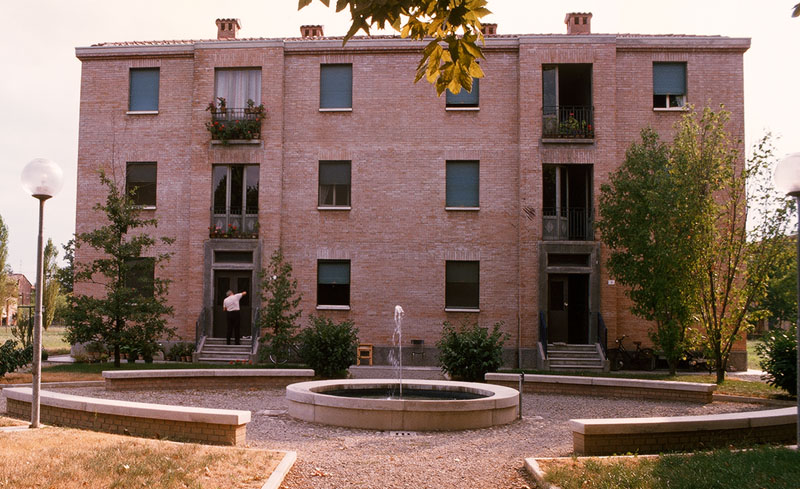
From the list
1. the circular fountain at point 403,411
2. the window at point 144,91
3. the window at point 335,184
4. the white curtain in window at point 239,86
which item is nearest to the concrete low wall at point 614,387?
the circular fountain at point 403,411

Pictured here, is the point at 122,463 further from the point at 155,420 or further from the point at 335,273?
the point at 335,273

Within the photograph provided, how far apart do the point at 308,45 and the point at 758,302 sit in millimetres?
15479

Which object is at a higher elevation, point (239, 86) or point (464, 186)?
point (239, 86)

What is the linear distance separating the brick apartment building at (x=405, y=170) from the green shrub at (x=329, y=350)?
5.57m

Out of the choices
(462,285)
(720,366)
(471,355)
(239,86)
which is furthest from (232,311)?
(720,366)

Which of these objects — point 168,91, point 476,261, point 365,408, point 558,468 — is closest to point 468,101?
point 476,261

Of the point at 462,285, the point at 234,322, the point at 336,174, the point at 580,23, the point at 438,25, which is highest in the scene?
the point at 580,23

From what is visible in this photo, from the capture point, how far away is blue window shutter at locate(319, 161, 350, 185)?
76.2 ft

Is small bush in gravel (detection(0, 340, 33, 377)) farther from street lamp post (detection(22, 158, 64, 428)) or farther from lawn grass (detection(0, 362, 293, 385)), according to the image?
street lamp post (detection(22, 158, 64, 428))

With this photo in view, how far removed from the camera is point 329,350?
54.4 feet

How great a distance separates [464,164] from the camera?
75.3ft

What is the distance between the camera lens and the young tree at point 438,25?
433 centimetres

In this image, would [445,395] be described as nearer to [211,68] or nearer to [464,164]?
[464,164]

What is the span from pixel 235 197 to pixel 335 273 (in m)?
4.22
